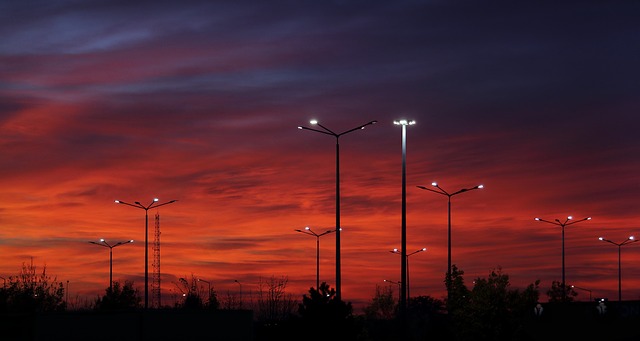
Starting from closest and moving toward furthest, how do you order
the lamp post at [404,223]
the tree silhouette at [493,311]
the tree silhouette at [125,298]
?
the lamp post at [404,223], the tree silhouette at [493,311], the tree silhouette at [125,298]

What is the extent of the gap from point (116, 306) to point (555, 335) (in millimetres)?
78266

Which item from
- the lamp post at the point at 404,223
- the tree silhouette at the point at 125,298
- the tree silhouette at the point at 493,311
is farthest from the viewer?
the tree silhouette at the point at 125,298

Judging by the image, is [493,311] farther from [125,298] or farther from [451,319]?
[125,298]

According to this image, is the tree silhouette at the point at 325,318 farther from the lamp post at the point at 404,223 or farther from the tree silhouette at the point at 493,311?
the tree silhouette at the point at 493,311

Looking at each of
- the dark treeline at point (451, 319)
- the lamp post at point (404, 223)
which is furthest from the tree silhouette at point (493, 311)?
the lamp post at point (404, 223)

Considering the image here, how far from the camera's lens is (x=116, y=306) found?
450 ft

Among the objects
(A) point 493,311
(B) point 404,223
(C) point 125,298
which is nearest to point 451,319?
(A) point 493,311

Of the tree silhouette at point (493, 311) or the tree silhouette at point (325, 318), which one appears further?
the tree silhouette at point (493, 311)

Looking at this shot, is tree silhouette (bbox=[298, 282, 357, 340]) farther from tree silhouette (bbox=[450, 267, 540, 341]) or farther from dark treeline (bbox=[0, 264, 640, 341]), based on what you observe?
tree silhouette (bbox=[450, 267, 540, 341])

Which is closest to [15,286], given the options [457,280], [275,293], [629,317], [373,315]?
[275,293]

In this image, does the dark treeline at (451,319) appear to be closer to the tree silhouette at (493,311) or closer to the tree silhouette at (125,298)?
the tree silhouette at (493,311)

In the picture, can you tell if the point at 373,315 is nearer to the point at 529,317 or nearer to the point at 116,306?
the point at 116,306

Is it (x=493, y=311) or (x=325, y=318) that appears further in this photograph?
(x=493, y=311)

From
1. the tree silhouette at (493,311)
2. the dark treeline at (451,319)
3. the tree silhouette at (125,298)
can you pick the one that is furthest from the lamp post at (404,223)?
the tree silhouette at (125,298)
